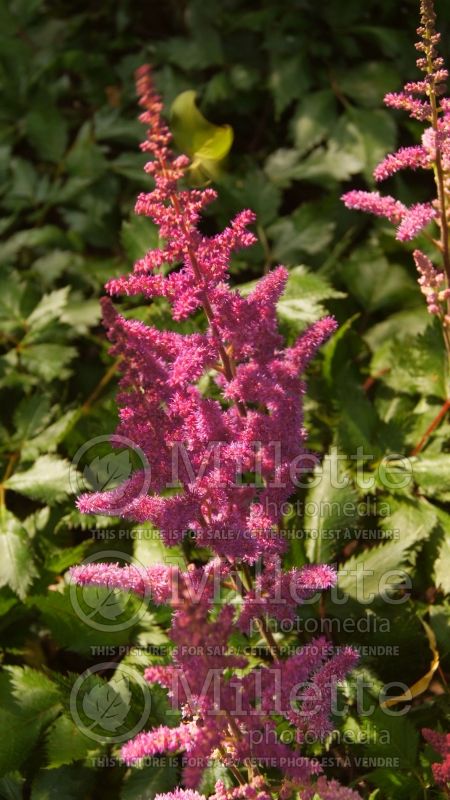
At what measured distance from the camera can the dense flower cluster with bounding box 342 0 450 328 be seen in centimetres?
158

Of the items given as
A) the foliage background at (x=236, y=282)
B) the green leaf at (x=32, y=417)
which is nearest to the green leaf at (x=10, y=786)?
the foliage background at (x=236, y=282)

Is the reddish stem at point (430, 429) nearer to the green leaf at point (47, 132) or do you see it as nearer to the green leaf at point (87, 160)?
the green leaf at point (87, 160)

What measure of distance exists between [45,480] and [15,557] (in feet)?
0.70

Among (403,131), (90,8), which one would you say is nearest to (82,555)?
(403,131)

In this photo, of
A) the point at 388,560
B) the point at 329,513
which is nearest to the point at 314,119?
the point at 329,513

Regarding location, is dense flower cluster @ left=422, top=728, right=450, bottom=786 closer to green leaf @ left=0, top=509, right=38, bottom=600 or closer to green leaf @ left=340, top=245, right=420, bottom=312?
green leaf @ left=0, top=509, right=38, bottom=600

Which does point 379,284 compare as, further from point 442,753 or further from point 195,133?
point 442,753

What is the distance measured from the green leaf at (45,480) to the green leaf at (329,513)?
0.62 meters

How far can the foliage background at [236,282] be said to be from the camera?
191 cm

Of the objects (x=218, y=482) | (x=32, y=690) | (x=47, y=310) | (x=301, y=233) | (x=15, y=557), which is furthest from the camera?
(x=301, y=233)

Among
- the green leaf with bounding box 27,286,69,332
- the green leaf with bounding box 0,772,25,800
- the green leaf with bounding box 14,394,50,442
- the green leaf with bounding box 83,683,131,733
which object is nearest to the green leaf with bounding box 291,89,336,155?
the green leaf with bounding box 27,286,69,332

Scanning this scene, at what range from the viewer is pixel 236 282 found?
9.64ft

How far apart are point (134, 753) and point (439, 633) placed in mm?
869

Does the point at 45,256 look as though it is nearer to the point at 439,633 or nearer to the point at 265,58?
the point at 265,58
